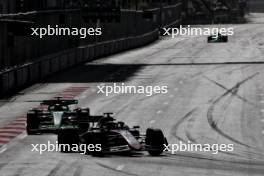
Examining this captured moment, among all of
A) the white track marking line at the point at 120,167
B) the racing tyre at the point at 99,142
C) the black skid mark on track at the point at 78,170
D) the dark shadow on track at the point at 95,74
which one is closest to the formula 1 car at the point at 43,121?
the racing tyre at the point at 99,142

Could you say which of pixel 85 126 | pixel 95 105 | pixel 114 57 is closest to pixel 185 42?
pixel 114 57

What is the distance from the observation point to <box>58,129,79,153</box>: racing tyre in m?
29.1

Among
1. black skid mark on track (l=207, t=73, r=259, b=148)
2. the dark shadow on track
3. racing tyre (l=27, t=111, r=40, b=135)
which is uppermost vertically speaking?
racing tyre (l=27, t=111, r=40, b=135)

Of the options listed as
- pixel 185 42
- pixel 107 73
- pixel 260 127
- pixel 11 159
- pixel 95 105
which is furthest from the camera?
pixel 185 42

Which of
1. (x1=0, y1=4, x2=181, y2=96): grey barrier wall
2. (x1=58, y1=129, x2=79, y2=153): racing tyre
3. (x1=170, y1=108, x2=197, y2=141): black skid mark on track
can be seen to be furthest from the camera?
(x1=0, y1=4, x2=181, y2=96): grey barrier wall

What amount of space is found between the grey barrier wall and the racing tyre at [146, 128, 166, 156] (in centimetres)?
2243

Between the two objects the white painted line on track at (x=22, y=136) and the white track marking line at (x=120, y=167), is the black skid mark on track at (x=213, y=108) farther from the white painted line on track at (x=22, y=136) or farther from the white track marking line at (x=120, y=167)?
the white painted line on track at (x=22, y=136)

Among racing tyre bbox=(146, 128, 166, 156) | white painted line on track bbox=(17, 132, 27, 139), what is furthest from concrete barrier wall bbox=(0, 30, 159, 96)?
racing tyre bbox=(146, 128, 166, 156)

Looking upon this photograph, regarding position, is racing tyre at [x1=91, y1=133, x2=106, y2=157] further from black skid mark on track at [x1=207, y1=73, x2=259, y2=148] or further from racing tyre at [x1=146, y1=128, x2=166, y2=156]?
black skid mark on track at [x1=207, y1=73, x2=259, y2=148]

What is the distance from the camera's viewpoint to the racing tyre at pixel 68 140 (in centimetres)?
2914

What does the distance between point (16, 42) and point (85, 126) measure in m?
23.8

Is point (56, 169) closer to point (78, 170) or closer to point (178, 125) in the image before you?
point (78, 170)

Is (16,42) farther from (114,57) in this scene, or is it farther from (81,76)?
(114,57)

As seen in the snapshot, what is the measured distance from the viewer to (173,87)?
182ft
